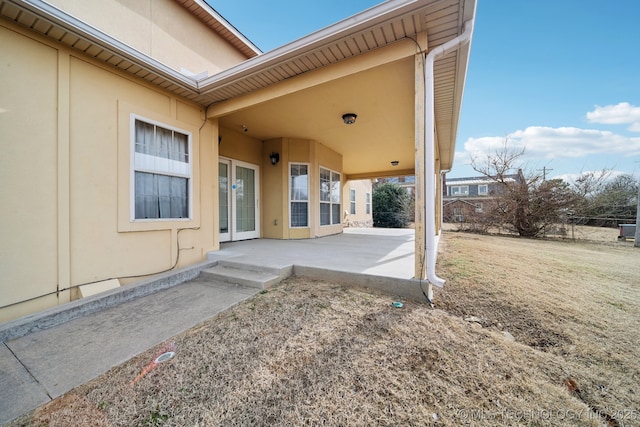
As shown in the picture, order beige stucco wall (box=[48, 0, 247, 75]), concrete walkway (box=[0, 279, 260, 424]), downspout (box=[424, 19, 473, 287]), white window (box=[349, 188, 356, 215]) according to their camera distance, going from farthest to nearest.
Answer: white window (box=[349, 188, 356, 215]), beige stucco wall (box=[48, 0, 247, 75]), downspout (box=[424, 19, 473, 287]), concrete walkway (box=[0, 279, 260, 424])

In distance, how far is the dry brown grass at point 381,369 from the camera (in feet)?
4.70

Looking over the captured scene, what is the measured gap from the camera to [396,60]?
3.07 metres

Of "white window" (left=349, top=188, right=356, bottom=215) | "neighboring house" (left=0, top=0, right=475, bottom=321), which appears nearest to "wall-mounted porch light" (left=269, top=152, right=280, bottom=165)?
"neighboring house" (left=0, top=0, right=475, bottom=321)

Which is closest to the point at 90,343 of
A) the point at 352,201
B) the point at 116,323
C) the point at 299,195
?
the point at 116,323

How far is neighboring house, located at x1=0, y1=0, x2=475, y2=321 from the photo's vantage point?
262 centimetres

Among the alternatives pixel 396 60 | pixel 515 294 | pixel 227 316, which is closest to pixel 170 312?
pixel 227 316

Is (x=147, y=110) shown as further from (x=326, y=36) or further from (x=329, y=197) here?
(x=329, y=197)

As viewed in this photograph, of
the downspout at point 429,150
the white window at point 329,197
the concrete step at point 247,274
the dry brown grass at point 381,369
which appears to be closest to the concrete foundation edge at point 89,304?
the concrete step at point 247,274

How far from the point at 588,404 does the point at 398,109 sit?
4.81m

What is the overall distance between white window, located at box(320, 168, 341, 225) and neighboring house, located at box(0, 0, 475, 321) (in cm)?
245

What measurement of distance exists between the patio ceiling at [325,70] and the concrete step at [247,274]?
108 inches

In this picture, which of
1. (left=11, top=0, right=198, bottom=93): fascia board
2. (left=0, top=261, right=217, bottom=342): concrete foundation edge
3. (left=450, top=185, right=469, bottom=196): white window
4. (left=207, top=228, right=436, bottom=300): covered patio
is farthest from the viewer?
(left=450, top=185, right=469, bottom=196): white window

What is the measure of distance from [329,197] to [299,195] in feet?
4.73

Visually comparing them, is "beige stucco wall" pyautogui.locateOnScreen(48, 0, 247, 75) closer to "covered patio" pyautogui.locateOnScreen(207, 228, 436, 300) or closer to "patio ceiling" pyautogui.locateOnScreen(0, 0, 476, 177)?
"patio ceiling" pyautogui.locateOnScreen(0, 0, 476, 177)
